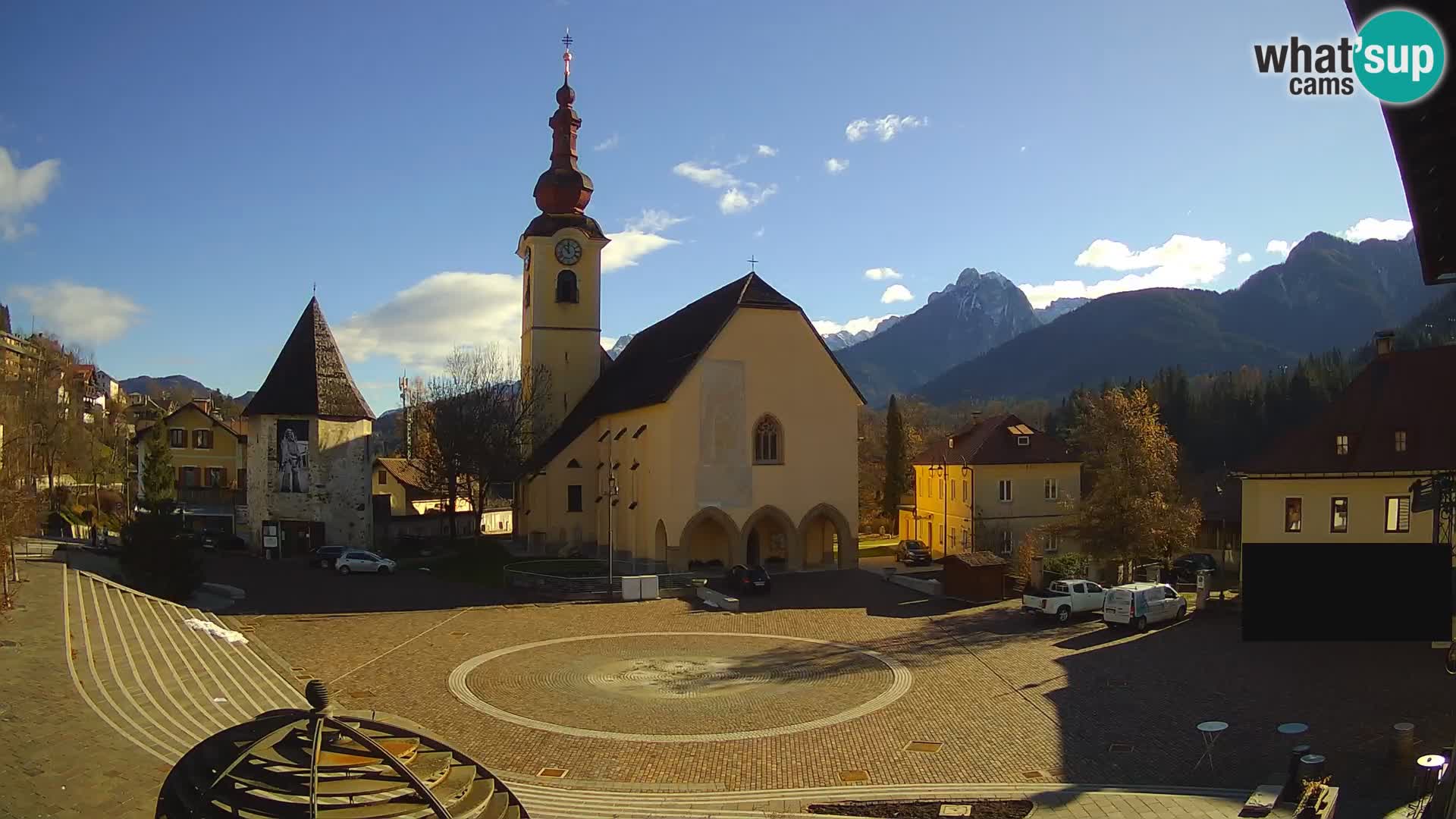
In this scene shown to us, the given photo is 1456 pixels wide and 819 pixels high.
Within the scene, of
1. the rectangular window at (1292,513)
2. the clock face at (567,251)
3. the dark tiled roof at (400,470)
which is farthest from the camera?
the dark tiled roof at (400,470)

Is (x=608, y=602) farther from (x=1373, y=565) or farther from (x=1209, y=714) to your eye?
(x=1373, y=565)

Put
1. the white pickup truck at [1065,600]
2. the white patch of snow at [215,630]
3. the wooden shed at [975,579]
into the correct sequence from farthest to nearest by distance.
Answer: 1. the wooden shed at [975,579]
2. the white pickup truck at [1065,600]
3. the white patch of snow at [215,630]

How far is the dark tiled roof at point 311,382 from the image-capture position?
154 feet

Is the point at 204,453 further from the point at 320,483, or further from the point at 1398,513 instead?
the point at 1398,513

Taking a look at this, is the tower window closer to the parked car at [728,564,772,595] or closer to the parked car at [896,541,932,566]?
the parked car at [728,564,772,595]

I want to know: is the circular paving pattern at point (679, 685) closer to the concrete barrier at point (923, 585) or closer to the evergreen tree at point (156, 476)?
the concrete barrier at point (923, 585)

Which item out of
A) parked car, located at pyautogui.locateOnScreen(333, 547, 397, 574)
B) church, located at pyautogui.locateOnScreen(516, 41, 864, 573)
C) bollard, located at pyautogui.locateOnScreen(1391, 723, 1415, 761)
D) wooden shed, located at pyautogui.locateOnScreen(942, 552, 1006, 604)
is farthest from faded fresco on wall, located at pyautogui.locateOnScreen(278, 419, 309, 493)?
bollard, located at pyautogui.locateOnScreen(1391, 723, 1415, 761)

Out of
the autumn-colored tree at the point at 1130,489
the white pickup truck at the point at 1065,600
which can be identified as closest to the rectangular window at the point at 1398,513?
the autumn-colored tree at the point at 1130,489

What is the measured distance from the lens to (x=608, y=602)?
33.5 meters

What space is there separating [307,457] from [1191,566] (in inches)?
1667

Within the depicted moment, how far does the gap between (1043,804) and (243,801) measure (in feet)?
33.8

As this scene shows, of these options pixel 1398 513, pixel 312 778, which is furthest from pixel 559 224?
pixel 312 778

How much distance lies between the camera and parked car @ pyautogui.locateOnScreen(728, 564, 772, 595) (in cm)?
3522

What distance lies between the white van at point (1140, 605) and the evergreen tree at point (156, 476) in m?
29.5
